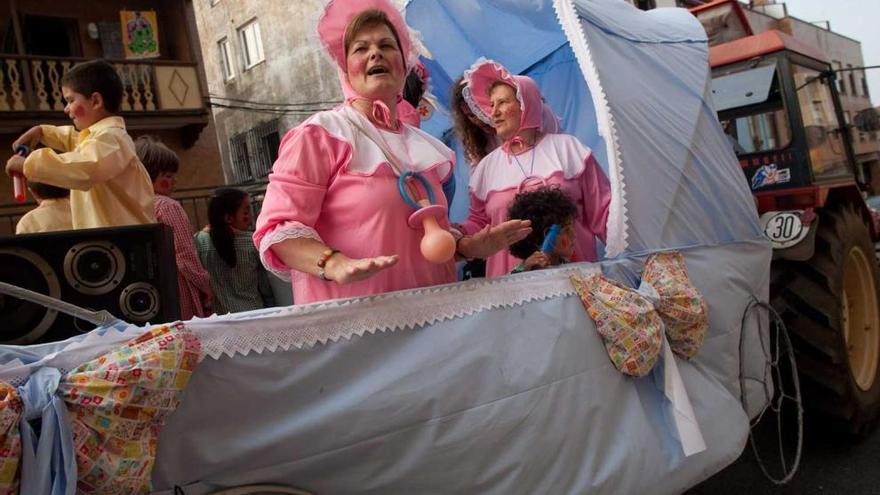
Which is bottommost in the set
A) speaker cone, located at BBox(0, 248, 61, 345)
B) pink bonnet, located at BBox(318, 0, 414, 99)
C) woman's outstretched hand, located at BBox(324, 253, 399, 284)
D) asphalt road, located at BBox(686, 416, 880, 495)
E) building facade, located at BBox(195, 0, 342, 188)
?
asphalt road, located at BBox(686, 416, 880, 495)

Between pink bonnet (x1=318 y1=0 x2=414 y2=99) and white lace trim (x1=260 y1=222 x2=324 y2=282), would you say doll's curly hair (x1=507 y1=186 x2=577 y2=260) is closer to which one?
pink bonnet (x1=318 y1=0 x2=414 y2=99)

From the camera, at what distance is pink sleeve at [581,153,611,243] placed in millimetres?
2672

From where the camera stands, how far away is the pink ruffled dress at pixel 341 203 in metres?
1.61

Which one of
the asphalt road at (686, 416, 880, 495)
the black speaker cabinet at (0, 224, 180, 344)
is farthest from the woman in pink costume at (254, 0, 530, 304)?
the asphalt road at (686, 416, 880, 495)

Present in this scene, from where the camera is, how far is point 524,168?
8.96 ft

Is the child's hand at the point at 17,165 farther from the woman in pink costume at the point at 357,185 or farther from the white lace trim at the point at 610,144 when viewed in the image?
the white lace trim at the point at 610,144

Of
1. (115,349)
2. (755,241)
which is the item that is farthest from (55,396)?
(755,241)

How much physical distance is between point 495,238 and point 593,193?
3.13 ft

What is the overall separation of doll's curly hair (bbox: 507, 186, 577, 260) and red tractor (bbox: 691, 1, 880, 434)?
63.4 inches

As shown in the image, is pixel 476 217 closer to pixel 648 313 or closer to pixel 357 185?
pixel 648 313

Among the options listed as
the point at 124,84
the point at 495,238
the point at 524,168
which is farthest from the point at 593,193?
the point at 124,84

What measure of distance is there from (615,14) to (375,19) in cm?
129

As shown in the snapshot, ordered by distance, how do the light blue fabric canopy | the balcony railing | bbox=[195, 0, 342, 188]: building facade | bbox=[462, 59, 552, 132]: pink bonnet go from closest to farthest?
the light blue fabric canopy
bbox=[462, 59, 552, 132]: pink bonnet
the balcony railing
bbox=[195, 0, 342, 188]: building facade

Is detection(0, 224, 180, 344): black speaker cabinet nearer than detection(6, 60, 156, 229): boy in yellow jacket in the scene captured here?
Yes
